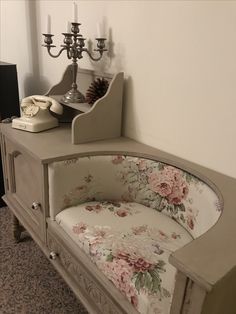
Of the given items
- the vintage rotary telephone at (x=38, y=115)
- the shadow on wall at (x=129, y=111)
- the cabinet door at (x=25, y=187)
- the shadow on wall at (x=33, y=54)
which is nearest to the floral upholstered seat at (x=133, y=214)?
the cabinet door at (x=25, y=187)

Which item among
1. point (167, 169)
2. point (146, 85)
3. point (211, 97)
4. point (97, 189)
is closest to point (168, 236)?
point (167, 169)

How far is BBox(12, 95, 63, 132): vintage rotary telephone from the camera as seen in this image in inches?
54.4

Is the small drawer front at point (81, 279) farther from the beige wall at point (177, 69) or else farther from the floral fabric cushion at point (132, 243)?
the beige wall at point (177, 69)

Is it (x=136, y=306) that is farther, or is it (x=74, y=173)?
(x=74, y=173)

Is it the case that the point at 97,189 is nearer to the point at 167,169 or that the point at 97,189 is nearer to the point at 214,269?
the point at 167,169

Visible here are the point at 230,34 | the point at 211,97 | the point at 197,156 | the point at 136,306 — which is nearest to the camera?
the point at 136,306

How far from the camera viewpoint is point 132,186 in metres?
1.24

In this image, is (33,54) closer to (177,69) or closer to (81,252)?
(177,69)

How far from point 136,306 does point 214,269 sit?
1.09 feet

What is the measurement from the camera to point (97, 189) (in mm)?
1221

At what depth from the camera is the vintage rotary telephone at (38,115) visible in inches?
54.4

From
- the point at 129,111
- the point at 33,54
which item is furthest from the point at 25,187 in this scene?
the point at 33,54

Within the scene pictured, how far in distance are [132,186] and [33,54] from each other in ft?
4.38

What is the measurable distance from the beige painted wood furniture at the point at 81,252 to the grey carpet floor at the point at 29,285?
25cm
